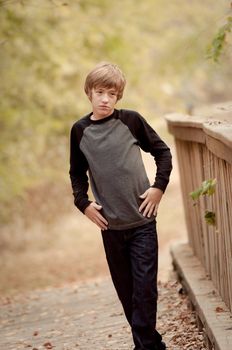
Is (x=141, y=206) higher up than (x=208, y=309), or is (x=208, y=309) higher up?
(x=141, y=206)

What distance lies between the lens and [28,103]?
1478 cm

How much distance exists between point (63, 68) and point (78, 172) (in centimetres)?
1018

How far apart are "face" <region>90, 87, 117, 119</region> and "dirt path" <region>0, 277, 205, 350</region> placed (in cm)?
175

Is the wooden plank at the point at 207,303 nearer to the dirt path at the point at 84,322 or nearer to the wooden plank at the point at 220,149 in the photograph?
the dirt path at the point at 84,322

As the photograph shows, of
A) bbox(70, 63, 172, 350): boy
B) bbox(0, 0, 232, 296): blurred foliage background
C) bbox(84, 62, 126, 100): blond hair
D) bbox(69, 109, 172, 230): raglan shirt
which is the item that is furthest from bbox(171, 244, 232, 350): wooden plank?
bbox(0, 0, 232, 296): blurred foliage background

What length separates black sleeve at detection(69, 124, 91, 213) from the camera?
175 inches

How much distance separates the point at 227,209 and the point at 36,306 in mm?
3985

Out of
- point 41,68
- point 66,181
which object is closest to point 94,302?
point 41,68

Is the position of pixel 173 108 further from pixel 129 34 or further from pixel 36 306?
pixel 36 306

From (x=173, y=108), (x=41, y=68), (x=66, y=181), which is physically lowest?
(x=66, y=181)

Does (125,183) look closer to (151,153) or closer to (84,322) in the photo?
(151,153)

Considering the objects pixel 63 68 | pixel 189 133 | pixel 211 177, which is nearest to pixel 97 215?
pixel 211 177

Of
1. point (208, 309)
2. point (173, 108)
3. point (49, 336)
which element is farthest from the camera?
point (173, 108)

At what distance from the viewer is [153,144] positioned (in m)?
4.36
